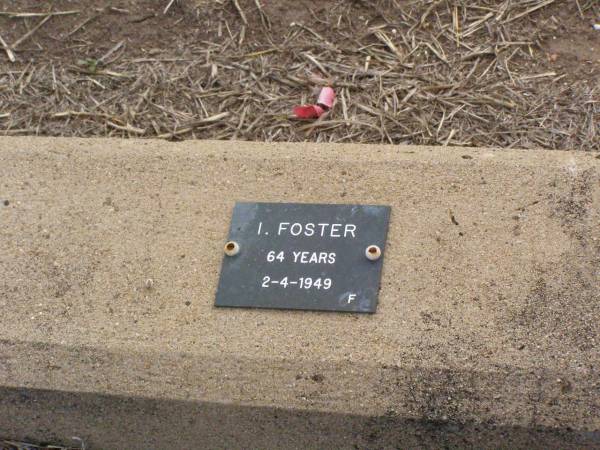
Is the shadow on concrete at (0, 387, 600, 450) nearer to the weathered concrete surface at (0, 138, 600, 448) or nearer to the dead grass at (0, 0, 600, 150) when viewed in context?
the weathered concrete surface at (0, 138, 600, 448)

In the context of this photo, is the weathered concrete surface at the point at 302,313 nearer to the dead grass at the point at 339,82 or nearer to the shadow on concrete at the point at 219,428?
the shadow on concrete at the point at 219,428

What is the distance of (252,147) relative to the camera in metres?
2.90

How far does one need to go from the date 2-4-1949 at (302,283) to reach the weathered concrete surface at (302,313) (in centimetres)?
9

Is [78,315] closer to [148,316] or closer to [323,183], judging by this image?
[148,316]

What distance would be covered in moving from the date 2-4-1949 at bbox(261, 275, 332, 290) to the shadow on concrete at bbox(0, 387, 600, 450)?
38 centimetres

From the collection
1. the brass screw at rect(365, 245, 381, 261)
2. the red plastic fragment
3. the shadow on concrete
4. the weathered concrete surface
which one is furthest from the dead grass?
the shadow on concrete

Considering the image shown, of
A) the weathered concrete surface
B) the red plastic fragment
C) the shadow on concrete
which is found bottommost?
the shadow on concrete

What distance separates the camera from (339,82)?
328 centimetres

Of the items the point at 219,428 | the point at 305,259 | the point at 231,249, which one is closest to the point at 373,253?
the point at 305,259

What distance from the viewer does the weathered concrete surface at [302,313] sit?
2.33 meters

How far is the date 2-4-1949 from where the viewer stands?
8.20ft

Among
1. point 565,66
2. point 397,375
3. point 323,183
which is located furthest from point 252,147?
point 565,66

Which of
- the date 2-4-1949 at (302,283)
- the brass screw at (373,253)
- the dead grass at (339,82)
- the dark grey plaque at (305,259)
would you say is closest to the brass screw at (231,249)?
the dark grey plaque at (305,259)

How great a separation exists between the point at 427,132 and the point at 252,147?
2.28 ft
